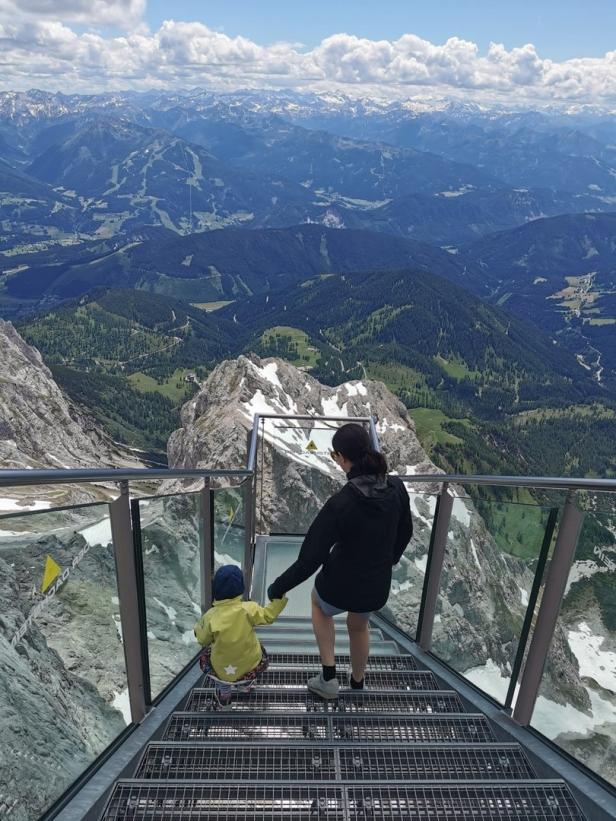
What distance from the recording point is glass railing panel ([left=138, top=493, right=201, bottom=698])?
14.0 ft

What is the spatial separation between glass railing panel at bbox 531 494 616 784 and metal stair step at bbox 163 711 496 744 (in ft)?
1.78

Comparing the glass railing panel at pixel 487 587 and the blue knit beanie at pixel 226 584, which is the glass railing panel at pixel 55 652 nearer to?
the blue knit beanie at pixel 226 584

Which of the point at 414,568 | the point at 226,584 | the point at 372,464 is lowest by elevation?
the point at 414,568

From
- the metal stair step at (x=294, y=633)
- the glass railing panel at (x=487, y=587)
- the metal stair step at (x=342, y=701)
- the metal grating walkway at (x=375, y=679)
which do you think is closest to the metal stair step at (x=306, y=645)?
the metal stair step at (x=294, y=633)

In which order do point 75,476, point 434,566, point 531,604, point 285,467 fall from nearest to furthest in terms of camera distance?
point 75,476
point 531,604
point 434,566
point 285,467

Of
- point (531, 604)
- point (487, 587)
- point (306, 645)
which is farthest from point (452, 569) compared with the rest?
point (306, 645)

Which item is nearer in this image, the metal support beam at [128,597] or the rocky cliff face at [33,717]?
the rocky cliff face at [33,717]

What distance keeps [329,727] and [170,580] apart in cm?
168

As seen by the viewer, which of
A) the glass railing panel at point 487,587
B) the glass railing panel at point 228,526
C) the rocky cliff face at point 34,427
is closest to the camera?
the glass railing panel at point 487,587

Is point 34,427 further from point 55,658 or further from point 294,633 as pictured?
point 55,658

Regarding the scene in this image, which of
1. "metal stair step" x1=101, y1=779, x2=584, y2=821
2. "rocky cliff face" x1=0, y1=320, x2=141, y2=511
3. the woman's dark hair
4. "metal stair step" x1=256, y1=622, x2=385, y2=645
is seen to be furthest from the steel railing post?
"rocky cliff face" x1=0, y1=320, x2=141, y2=511

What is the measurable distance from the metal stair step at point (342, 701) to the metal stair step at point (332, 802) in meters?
1.25

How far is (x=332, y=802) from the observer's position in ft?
10.0

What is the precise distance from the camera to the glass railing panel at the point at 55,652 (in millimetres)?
2742
